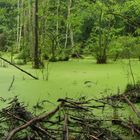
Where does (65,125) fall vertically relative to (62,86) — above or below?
above

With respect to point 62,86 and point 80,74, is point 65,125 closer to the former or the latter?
point 62,86

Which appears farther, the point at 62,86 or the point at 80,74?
the point at 80,74

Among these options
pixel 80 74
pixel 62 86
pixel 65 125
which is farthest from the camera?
pixel 80 74

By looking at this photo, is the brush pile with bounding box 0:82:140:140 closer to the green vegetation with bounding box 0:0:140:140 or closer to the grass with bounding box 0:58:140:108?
the green vegetation with bounding box 0:0:140:140

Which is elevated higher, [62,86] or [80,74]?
[62,86]

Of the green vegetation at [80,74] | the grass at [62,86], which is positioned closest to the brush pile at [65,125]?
the green vegetation at [80,74]

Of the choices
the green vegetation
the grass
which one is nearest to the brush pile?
the green vegetation

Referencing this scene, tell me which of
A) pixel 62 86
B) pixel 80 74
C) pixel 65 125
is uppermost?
pixel 65 125

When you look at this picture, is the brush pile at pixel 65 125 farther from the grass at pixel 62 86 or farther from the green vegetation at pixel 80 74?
the grass at pixel 62 86

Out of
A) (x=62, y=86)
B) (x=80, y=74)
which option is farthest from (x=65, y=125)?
(x=80, y=74)

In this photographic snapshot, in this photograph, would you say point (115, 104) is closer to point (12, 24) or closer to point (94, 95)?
point (94, 95)

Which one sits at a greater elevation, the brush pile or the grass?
the brush pile

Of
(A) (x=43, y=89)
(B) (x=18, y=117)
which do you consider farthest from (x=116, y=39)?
(B) (x=18, y=117)

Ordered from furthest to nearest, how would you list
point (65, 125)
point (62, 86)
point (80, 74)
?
point (80, 74), point (62, 86), point (65, 125)
